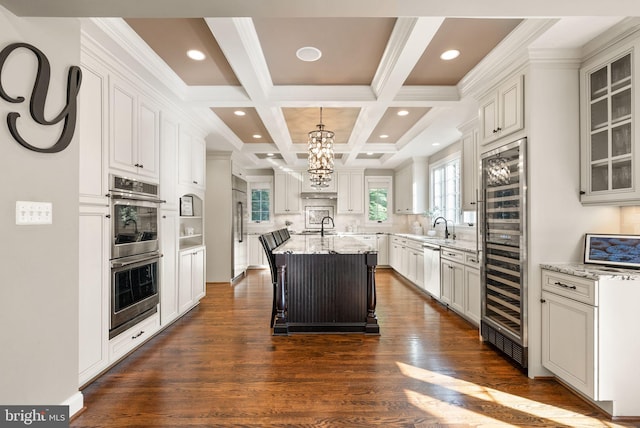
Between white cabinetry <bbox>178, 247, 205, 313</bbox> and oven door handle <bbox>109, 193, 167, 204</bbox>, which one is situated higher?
oven door handle <bbox>109, 193, 167, 204</bbox>

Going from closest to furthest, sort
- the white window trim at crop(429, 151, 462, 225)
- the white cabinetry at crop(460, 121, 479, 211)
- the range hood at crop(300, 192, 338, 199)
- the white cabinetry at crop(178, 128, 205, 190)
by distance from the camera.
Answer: the white cabinetry at crop(178, 128, 205, 190)
the white cabinetry at crop(460, 121, 479, 211)
the white window trim at crop(429, 151, 462, 225)
the range hood at crop(300, 192, 338, 199)

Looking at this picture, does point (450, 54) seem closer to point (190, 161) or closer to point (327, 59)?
point (327, 59)

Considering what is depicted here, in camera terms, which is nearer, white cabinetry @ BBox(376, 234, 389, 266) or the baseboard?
the baseboard

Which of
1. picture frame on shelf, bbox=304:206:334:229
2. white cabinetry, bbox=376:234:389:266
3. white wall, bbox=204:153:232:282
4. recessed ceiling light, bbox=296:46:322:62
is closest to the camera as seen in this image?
recessed ceiling light, bbox=296:46:322:62

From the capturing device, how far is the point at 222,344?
10.2 feet

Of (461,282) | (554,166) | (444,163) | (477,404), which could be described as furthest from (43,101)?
(444,163)

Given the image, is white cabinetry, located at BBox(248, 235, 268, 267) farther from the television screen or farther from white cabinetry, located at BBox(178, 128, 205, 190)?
the television screen

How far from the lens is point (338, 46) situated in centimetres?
267

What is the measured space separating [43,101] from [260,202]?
6443mm

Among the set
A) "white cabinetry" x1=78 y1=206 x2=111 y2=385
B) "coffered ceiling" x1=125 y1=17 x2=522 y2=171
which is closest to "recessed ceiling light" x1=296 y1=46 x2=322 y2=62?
"coffered ceiling" x1=125 y1=17 x2=522 y2=171

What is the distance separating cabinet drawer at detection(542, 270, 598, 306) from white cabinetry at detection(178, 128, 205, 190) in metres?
3.91

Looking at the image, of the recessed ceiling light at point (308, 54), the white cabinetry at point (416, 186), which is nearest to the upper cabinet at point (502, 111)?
the recessed ceiling light at point (308, 54)
